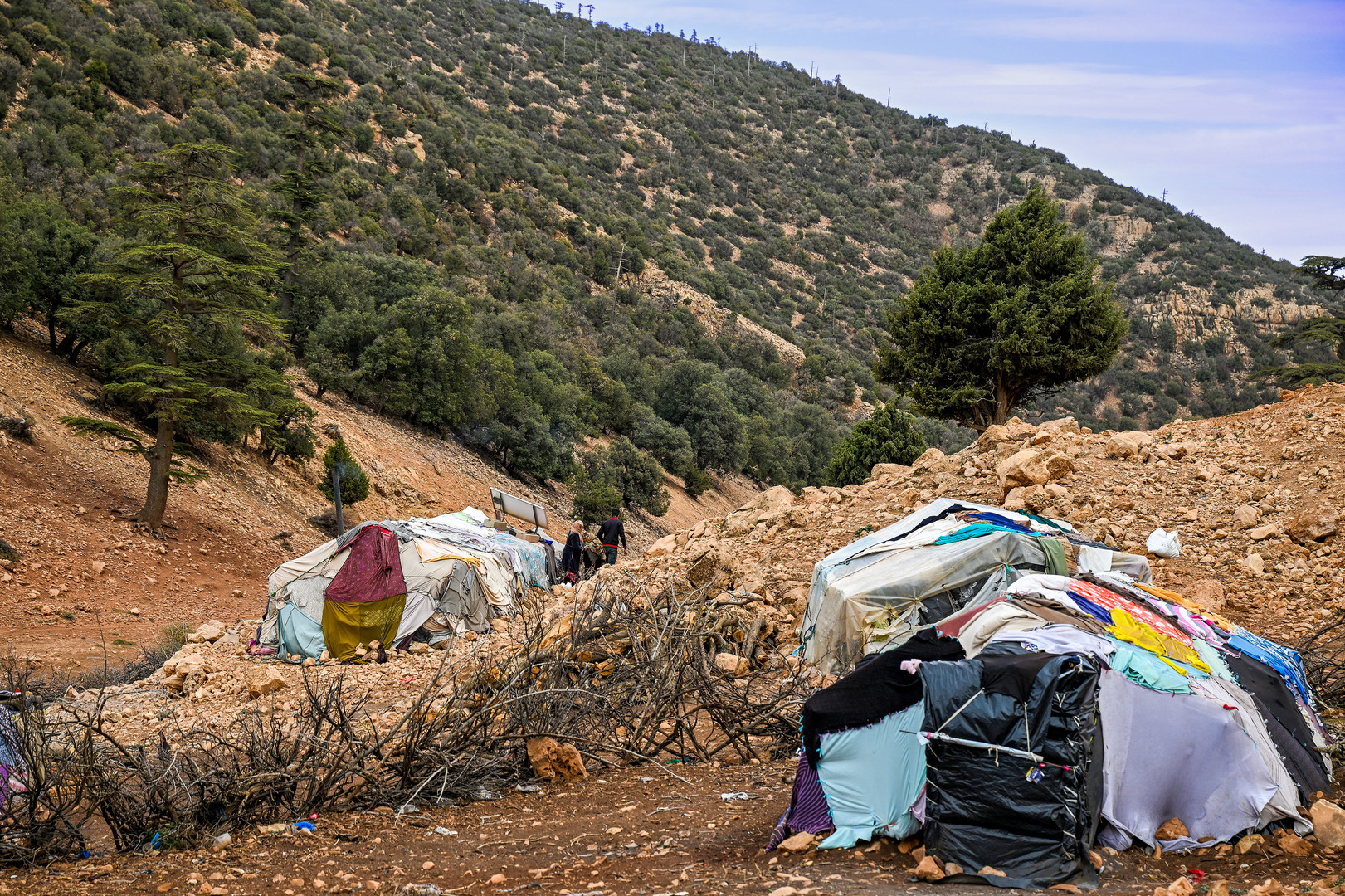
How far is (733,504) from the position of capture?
32344 millimetres

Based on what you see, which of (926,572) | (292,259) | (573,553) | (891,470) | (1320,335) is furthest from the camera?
(292,259)

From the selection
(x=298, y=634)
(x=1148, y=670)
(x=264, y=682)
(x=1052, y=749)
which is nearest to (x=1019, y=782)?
(x=1052, y=749)

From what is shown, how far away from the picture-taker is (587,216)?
44.6 meters

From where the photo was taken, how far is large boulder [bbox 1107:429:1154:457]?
11.1 meters

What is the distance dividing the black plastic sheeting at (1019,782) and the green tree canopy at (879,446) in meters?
20.0

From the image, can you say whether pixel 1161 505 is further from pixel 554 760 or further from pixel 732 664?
pixel 554 760

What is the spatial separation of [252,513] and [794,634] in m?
12.5

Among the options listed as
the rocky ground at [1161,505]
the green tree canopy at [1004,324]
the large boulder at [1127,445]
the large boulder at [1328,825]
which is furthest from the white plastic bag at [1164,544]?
the green tree canopy at [1004,324]

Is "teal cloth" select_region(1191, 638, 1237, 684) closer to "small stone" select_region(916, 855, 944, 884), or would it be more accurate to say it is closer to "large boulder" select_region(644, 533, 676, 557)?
"small stone" select_region(916, 855, 944, 884)

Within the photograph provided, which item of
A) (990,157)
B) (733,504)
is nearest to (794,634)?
(733,504)

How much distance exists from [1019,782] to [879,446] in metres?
20.7

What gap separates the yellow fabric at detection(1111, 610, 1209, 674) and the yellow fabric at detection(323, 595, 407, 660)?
846 centimetres

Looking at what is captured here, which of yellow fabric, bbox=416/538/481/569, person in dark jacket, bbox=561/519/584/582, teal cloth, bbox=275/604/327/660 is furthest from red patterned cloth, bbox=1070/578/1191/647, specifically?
person in dark jacket, bbox=561/519/584/582

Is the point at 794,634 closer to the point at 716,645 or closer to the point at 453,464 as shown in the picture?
the point at 716,645
